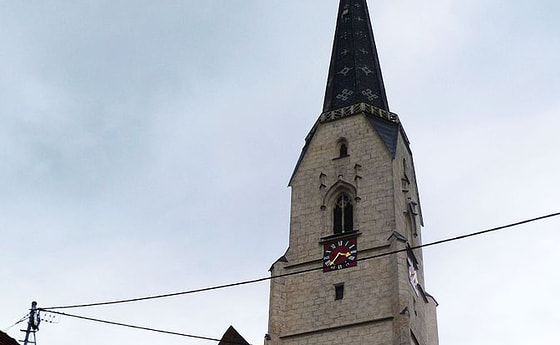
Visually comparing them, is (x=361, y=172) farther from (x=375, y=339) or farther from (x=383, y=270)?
(x=375, y=339)

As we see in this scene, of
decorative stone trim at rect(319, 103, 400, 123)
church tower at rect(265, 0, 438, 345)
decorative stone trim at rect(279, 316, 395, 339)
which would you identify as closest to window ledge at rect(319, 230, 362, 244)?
church tower at rect(265, 0, 438, 345)

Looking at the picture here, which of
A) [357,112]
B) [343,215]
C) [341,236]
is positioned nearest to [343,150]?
[357,112]

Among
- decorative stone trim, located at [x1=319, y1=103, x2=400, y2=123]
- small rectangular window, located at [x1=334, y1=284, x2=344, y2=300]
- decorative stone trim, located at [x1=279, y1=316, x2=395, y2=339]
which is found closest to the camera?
decorative stone trim, located at [x1=279, y1=316, x2=395, y2=339]

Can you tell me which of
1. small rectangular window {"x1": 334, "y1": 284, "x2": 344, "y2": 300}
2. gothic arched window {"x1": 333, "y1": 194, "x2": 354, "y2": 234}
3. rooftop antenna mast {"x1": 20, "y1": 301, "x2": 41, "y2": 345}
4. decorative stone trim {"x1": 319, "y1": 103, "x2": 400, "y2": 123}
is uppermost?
decorative stone trim {"x1": 319, "y1": 103, "x2": 400, "y2": 123}

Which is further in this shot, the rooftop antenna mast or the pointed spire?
the pointed spire

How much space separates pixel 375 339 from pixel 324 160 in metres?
8.49

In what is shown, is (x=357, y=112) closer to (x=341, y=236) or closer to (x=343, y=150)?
(x=343, y=150)

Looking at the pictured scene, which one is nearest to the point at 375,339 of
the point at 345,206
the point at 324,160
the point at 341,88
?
the point at 345,206

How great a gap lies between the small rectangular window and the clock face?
2.31ft

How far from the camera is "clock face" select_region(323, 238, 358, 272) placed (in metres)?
32.4

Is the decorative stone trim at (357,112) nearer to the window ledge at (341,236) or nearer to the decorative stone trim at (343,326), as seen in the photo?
the window ledge at (341,236)

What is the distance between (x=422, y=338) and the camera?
31688mm

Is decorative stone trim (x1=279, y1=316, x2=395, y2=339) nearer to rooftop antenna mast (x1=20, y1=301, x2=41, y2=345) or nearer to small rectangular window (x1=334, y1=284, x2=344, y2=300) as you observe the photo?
small rectangular window (x1=334, y1=284, x2=344, y2=300)

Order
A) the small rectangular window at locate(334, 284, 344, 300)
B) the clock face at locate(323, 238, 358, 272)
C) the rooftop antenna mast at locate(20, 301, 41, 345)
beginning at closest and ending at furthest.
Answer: the rooftop antenna mast at locate(20, 301, 41, 345) < the small rectangular window at locate(334, 284, 344, 300) < the clock face at locate(323, 238, 358, 272)
